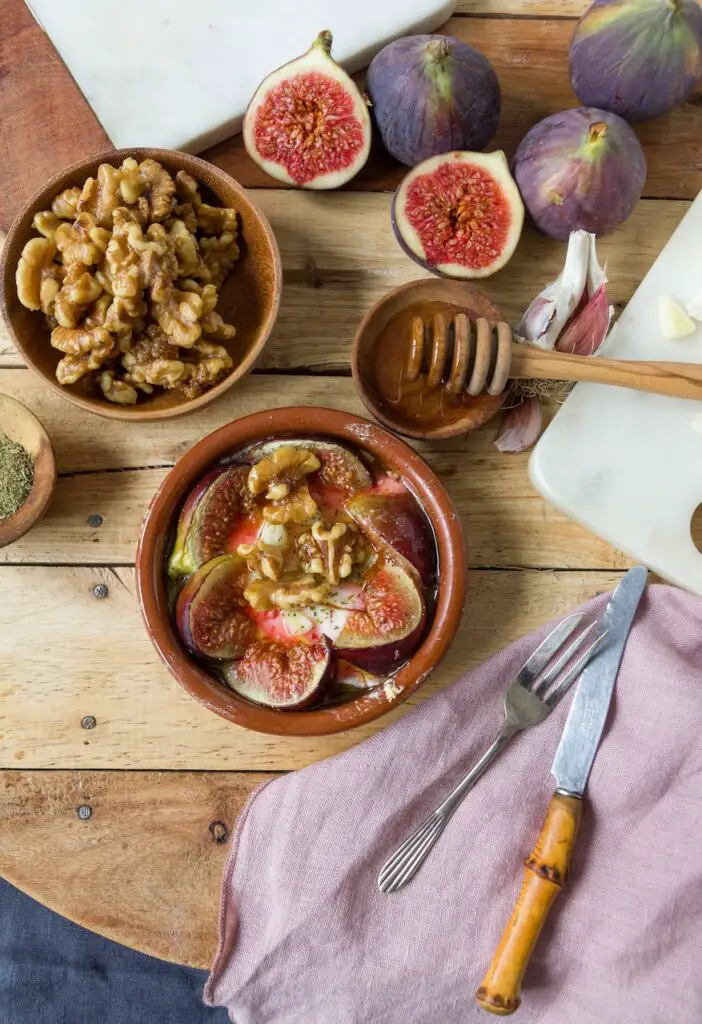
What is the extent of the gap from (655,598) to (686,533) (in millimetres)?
130

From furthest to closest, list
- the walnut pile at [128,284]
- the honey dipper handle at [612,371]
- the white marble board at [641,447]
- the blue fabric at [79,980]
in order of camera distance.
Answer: the blue fabric at [79,980]
the white marble board at [641,447]
the honey dipper handle at [612,371]
the walnut pile at [128,284]

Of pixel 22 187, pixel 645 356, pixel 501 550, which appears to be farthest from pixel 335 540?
pixel 22 187

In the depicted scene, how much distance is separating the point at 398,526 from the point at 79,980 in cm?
134

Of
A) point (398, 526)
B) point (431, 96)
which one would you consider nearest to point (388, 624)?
point (398, 526)

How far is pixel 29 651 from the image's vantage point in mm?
1558

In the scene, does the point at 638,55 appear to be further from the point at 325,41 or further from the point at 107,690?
the point at 107,690

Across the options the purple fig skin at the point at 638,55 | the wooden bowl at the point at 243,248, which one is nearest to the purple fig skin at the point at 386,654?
the wooden bowl at the point at 243,248

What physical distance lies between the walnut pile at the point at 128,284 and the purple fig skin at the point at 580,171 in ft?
1.73

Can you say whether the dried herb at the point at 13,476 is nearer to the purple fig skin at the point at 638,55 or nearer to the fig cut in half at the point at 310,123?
the fig cut in half at the point at 310,123

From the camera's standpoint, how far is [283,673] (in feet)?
4.55

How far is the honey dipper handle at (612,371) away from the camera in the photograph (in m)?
1.44

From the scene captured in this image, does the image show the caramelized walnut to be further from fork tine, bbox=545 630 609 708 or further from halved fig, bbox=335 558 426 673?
fork tine, bbox=545 630 609 708

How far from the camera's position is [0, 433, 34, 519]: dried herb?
147cm

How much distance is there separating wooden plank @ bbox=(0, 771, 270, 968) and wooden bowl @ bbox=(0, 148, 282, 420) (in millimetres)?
647
